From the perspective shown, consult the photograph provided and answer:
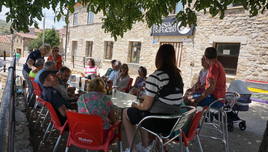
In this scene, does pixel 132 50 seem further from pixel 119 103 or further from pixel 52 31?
pixel 52 31

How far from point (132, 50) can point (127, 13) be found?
1183cm

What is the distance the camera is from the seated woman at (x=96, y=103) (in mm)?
2566

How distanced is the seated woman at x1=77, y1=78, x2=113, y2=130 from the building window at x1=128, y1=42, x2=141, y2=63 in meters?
12.3

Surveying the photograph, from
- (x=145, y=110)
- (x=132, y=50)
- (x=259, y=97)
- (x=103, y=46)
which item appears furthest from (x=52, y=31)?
(x=145, y=110)

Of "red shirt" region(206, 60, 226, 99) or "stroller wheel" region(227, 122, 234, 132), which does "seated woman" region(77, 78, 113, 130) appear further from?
"stroller wheel" region(227, 122, 234, 132)

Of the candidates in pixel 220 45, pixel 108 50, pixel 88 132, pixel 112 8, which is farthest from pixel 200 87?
pixel 108 50

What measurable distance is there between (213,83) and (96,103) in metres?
1.83

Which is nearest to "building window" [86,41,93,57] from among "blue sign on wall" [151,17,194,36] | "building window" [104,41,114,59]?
"building window" [104,41,114,59]

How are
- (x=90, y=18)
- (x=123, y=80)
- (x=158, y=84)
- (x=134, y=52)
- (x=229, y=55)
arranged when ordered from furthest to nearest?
1. (x=90, y=18)
2. (x=134, y=52)
3. (x=229, y=55)
4. (x=123, y=80)
5. (x=158, y=84)

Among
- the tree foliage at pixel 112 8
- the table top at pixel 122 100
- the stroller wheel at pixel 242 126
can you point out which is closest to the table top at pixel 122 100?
the table top at pixel 122 100

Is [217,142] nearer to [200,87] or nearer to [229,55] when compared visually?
[200,87]

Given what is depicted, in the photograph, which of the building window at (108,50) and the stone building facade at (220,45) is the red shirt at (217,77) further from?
the building window at (108,50)

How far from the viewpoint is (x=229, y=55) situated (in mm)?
9820

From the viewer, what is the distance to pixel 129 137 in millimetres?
2678
